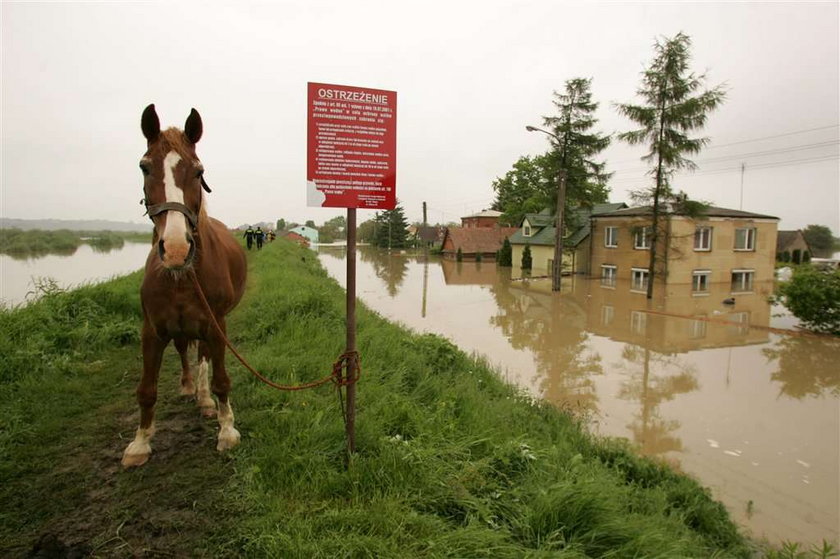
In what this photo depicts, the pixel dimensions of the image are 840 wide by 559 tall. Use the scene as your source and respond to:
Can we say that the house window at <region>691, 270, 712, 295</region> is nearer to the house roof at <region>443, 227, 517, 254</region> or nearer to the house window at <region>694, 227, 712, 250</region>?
the house window at <region>694, 227, 712, 250</region>

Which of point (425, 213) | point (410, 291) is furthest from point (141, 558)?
point (425, 213)

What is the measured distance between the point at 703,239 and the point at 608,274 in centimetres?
521

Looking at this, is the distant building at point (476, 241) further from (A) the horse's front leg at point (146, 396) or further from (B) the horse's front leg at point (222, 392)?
(A) the horse's front leg at point (146, 396)

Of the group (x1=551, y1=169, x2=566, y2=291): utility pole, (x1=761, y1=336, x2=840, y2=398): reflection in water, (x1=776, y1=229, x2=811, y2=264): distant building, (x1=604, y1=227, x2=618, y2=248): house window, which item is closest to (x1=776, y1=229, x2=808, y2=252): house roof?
(x1=776, y1=229, x2=811, y2=264): distant building

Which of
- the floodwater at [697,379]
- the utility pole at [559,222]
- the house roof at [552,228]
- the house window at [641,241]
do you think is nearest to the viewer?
the floodwater at [697,379]

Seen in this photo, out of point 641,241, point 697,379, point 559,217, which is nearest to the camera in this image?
point 697,379

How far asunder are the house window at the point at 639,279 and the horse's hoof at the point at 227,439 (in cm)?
2300

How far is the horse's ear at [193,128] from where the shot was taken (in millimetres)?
2799

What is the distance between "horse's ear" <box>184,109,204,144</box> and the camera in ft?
9.18

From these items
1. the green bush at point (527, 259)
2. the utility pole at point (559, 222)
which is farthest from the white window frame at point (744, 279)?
the green bush at point (527, 259)

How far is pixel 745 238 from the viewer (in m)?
24.3

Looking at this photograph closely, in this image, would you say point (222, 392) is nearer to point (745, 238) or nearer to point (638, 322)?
point (638, 322)

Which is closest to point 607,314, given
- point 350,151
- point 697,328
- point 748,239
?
point 697,328

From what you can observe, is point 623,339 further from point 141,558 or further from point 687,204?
point 141,558
